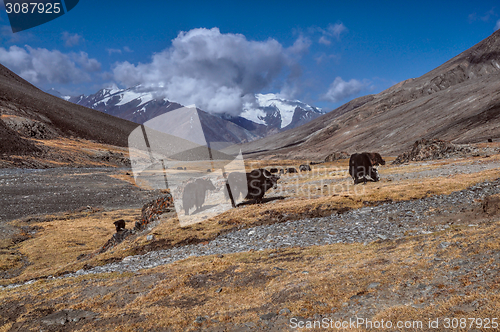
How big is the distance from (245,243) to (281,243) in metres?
2.43

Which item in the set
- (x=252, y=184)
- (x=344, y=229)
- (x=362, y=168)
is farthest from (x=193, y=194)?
(x=362, y=168)

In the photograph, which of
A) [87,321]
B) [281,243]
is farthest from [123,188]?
[87,321]

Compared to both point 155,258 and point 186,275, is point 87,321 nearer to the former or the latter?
point 186,275

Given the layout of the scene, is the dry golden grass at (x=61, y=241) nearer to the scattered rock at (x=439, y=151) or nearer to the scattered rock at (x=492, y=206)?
the scattered rock at (x=492, y=206)

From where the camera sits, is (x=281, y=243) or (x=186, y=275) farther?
(x=281, y=243)

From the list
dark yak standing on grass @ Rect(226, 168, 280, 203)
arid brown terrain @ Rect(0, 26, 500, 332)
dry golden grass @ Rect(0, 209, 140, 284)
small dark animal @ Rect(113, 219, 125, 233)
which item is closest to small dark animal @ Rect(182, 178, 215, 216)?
arid brown terrain @ Rect(0, 26, 500, 332)

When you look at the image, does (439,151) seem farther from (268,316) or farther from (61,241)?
(61,241)

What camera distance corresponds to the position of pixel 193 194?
24.6 meters

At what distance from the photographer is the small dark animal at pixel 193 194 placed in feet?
80.0

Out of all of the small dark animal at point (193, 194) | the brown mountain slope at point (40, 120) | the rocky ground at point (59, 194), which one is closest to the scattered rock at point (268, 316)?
the small dark animal at point (193, 194)

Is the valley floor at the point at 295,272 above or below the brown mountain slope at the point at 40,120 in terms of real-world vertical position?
below

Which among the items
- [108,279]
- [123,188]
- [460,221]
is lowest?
[460,221]

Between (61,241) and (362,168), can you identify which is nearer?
(61,241)

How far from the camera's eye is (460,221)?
1386cm
